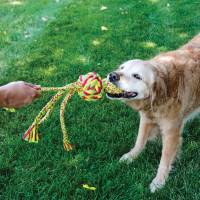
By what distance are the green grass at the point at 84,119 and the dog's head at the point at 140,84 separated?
71 centimetres

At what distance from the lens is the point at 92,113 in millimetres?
2916

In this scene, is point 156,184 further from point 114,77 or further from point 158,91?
point 114,77

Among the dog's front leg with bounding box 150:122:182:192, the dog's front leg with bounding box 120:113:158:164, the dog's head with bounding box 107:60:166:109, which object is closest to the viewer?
the dog's head with bounding box 107:60:166:109

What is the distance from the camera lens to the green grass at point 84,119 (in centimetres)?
202

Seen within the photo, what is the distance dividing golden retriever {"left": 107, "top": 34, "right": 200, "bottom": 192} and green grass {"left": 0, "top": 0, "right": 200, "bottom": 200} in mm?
183

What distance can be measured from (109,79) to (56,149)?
1.02m

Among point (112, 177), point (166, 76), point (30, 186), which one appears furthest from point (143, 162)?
point (30, 186)

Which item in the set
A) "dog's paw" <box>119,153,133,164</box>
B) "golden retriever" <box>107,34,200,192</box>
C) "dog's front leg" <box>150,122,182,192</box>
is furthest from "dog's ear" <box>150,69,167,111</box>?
"dog's paw" <box>119,153,133,164</box>

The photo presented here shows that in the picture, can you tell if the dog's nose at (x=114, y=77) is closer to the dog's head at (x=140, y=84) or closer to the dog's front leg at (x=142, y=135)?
the dog's head at (x=140, y=84)

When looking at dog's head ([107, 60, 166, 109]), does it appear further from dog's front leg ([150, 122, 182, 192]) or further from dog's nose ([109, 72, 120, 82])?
dog's front leg ([150, 122, 182, 192])

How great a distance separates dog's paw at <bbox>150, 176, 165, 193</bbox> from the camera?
6.64ft

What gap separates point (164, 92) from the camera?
2033 millimetres

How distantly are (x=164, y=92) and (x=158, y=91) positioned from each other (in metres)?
0.07

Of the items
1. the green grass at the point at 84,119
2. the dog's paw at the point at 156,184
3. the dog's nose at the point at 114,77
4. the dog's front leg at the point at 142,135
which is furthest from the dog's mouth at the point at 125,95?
the dog's paw at the point at 156,184
